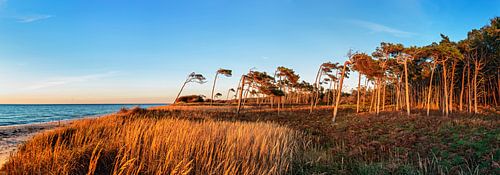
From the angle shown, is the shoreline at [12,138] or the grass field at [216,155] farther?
the shoreline at [12,138]

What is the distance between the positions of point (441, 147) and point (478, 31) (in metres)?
24.3

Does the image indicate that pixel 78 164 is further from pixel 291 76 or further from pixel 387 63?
pixel 291 76

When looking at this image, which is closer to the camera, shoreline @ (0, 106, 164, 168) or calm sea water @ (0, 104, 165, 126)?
shoreline @ (0, 106, 164, 168)

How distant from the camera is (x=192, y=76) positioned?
35.9m

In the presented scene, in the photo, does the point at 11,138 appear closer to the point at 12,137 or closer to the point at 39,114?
the point at 12,137

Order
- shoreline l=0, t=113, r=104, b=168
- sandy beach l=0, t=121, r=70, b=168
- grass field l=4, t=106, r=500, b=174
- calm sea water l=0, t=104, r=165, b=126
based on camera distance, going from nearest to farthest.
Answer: grass field l=4, t=106, r=500, b=174
shoreline l=0, t=113, r=104, b=168
sandy beach l=0, t=121, r=70, b=168
calm sea water l=0, t=104, r=165, b=126

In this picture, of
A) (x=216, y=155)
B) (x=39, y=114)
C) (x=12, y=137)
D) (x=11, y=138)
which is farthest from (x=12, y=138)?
(x=39, y=114)

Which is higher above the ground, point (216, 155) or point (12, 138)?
point (216, 155)

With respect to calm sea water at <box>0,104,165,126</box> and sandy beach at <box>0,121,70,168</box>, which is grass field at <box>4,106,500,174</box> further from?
calm sea water at <box>0,104,165,126</box>

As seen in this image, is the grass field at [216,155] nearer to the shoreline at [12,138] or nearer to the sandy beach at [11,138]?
the shoreline at [12,138]

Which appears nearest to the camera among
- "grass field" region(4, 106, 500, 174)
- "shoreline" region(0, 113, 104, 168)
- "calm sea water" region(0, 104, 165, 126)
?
"grass field" region(4, 106, 500, 174)

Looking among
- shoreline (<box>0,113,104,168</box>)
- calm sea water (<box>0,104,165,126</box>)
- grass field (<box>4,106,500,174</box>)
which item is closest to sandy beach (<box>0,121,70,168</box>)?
shoreline (<box>0,113,104,168</box>)

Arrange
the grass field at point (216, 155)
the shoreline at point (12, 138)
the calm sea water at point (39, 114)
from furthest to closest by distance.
Answer: the calm sea water at point (39, 114), the shoreline at point (12, 138), the grass field at point (216, 155)

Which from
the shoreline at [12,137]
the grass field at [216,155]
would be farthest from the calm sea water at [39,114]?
the grass field at [216,155]
